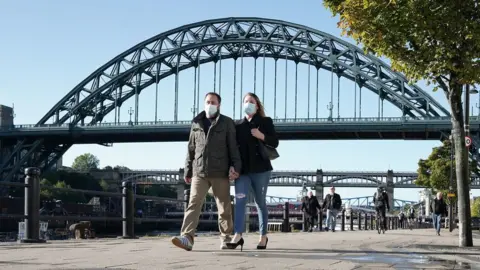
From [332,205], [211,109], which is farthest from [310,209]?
[211,109]

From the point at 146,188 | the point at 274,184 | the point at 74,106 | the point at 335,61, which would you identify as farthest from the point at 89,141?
the point at 274,184

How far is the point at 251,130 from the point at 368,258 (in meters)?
2.15

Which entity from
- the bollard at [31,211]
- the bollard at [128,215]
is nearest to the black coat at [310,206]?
the bollard at [128,215]

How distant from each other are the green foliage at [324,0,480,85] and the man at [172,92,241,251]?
413 centimetres

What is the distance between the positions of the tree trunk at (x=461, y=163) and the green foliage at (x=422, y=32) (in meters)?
0.42

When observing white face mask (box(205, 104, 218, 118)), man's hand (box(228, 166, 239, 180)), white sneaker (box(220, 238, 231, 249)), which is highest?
white face mask (box(205, 104, 218, 118))

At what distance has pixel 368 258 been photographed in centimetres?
901

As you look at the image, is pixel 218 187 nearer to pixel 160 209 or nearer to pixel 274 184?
pixel 160 209

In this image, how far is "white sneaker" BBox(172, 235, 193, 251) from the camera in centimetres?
895

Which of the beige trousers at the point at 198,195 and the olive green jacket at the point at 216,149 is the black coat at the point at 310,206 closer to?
the beige trousers at the point at 198,195

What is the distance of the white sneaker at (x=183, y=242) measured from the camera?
895 cm

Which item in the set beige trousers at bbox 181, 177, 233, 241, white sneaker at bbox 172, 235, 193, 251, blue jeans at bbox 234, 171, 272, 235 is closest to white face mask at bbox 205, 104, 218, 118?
beige trousers at bbox 181, 177, 233, 241

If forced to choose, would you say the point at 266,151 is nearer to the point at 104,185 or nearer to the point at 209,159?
the point at 209,159

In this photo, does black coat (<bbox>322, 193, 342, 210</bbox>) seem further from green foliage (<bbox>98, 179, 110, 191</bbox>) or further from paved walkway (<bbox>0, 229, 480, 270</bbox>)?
green foliage (<bbox>98, 179, 110, 191</bbox>)
